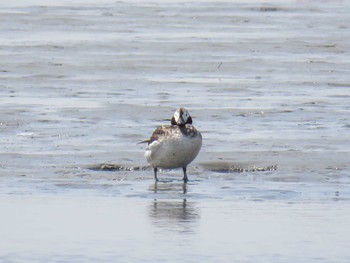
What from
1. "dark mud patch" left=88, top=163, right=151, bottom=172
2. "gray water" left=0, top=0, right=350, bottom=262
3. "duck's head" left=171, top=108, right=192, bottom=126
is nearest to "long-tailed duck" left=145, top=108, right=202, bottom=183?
"duck's head" left=171, top=108, right=192, bottom=126

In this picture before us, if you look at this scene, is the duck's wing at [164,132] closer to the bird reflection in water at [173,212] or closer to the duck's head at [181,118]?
the duck's head at [181,118]

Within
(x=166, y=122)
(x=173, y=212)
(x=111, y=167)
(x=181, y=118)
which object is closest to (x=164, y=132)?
(x=181, y=118)

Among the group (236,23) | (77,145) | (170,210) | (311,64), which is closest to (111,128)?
(77,145)

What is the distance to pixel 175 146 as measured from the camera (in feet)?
43.7

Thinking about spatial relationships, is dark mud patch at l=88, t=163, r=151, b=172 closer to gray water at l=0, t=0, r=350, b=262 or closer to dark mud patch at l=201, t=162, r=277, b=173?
gray water at l=0, t=0, r=350, b=262

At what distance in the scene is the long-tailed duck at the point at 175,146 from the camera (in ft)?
43.3

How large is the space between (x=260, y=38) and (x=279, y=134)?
11.9 metres

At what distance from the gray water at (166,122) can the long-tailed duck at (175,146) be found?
18cm

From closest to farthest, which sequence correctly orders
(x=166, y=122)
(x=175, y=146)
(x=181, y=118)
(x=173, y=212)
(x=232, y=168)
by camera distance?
1. (x=173, y=212)
2. (x=175, y=146)
3. (x=181, y=118)
4. (x=232, y=168)
5. (x=166, y=122)

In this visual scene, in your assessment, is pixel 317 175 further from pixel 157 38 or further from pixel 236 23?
pixel 236 23

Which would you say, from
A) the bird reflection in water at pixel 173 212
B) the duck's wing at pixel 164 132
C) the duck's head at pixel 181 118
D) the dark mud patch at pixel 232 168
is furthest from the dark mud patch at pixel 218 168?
the bird reflection in water at pixel 173 212

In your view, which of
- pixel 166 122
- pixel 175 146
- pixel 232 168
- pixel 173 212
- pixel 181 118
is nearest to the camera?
pixel 173 212

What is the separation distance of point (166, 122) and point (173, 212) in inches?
212

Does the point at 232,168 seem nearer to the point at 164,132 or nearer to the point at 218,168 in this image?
the point at 218,168
